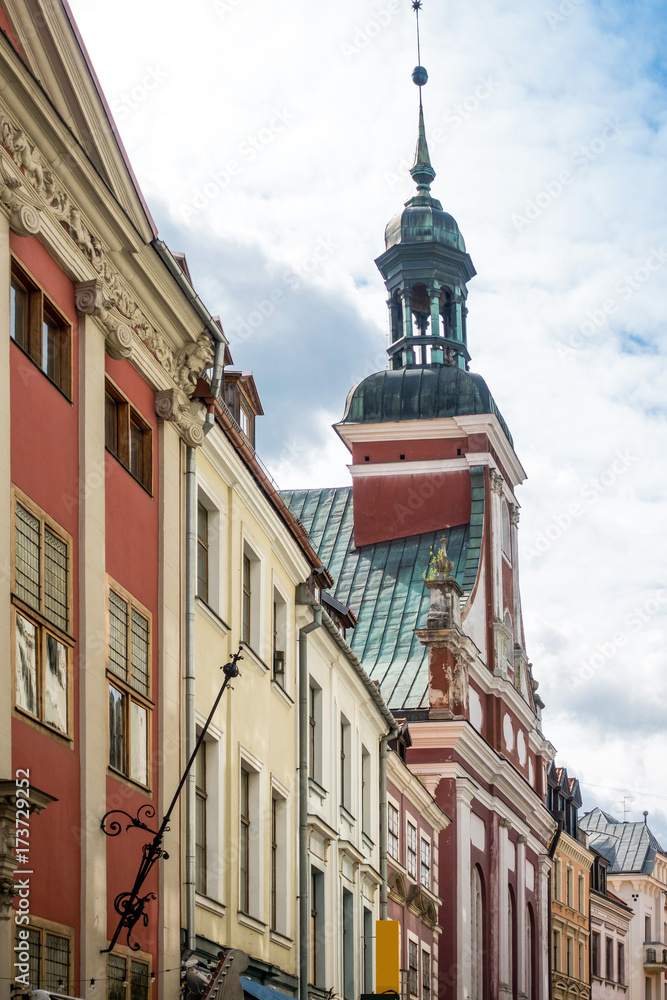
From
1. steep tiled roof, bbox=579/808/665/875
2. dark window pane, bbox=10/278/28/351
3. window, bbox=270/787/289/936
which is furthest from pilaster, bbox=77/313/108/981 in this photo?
steep tiled roof, bbox=579/808/665/875

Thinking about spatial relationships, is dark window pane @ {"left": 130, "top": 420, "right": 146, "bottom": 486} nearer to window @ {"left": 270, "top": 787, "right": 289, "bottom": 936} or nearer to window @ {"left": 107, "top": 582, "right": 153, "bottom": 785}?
window @ {"left": 107, "top": 582, "right": 153, "bottom": 785}

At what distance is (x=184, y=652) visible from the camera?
58.2 feet

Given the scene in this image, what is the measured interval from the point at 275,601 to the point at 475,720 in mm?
27568

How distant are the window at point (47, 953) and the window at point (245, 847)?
6.80 metres

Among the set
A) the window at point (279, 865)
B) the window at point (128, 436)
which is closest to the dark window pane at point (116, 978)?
the window at point (128, 436)

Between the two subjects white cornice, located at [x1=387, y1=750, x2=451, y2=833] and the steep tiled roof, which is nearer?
white cornice, located at [x1=387, y1=750, x2=451, y2=833]

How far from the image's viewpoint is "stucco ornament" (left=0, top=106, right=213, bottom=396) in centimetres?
1335

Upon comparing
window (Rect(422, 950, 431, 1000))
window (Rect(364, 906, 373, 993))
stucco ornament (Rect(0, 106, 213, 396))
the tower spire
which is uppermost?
the tower spire

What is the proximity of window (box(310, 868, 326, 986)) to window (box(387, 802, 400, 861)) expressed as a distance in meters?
6.75

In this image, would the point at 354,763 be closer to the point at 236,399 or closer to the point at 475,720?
the point at 236,399

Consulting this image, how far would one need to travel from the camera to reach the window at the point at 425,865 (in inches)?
1430

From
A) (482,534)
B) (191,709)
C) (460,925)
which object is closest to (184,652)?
(191,709)

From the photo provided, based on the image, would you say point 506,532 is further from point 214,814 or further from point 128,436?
point 128,436

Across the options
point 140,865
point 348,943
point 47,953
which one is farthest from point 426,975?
point 47,953
